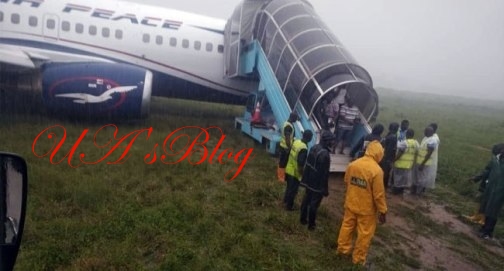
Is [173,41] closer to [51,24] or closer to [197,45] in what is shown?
[197,45]

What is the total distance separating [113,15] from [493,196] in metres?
11.4

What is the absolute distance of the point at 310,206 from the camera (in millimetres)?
6473

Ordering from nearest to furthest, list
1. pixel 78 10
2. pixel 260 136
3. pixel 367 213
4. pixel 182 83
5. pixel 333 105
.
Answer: pixel 367 213 < pixel 333 105 < pixel 260 136 < pixel 78 10 < pixel 182 83

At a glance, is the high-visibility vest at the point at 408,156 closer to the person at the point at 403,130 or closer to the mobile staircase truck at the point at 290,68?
the person at the point at 403,130

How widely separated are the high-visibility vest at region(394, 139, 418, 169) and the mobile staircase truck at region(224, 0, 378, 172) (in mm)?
1097

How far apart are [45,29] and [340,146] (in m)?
9.36

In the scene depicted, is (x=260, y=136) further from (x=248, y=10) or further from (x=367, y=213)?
(x=367, y=213)

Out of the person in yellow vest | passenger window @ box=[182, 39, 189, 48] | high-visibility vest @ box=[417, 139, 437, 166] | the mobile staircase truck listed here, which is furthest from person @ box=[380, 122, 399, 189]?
passenger window @ box=[182, 39, 189, 48]

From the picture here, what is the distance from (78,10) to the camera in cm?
1226

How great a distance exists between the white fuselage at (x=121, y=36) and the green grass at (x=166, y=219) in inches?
123

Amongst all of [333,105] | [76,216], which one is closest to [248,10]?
[333,105]

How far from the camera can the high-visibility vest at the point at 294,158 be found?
682 cm

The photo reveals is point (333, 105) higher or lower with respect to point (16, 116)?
higher

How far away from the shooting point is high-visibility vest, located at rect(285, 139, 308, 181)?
682 centimetres
